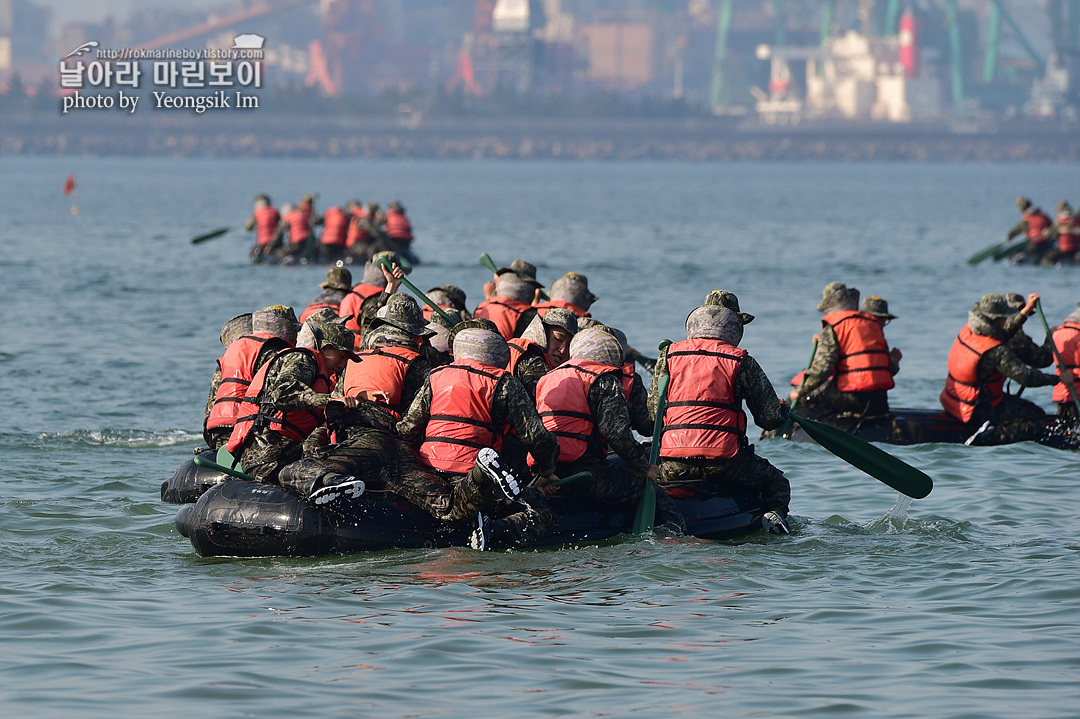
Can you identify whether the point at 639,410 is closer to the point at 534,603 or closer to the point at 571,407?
the point at 571,407

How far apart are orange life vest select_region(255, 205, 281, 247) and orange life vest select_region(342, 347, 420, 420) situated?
27.1 meters

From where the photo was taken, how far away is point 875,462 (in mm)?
12258

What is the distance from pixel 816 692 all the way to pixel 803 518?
4638mm

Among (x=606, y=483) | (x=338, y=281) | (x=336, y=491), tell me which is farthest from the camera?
(x=338, y=281)

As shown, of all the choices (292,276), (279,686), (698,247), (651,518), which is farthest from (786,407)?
(698,247)

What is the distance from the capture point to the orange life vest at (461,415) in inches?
416

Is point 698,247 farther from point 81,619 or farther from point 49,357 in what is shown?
point 81,619

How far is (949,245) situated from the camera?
190 ft

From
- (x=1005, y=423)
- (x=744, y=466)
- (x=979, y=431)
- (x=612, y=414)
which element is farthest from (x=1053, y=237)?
(x=612, y=414)

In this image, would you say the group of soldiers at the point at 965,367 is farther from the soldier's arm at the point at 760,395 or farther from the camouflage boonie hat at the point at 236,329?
the camouflage boonie hat at the point at 236,329

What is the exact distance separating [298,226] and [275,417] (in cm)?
2702

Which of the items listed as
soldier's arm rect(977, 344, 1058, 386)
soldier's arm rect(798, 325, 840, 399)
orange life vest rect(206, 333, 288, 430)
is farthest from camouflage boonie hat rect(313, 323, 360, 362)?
soldier's arm rect(977, 344, 1058, 386)

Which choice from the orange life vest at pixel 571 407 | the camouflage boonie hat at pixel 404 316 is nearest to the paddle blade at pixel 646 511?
the orange life vest at pixel 571 407

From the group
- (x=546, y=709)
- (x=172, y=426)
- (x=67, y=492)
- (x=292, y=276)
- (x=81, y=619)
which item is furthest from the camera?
(x=292, y=276)
